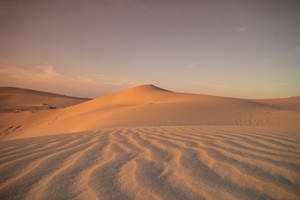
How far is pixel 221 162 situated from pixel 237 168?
16 centimetres

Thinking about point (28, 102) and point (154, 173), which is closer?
point (154, 173)

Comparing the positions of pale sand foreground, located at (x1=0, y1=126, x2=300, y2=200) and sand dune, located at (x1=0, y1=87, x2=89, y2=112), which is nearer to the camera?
pale sand foreground, located at (x1=0, y1=126, x2=300, y2=200)

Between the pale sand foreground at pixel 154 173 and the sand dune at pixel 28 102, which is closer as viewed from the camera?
the pale sand foreground at pixel 154 173

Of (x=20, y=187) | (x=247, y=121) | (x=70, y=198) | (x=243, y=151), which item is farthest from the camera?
(x=247, y=121)

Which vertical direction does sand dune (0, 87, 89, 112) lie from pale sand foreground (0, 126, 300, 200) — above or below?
below

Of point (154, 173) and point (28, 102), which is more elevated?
point (154, 173)

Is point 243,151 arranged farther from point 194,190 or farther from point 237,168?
point 194,190

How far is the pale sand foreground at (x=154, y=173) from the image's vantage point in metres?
1.03

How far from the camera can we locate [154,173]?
1.30m

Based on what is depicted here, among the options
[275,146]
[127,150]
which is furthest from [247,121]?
[127,150]

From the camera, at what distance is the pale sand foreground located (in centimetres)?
103

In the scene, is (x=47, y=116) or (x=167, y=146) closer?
(x=167, y=146)

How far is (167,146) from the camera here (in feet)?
6.87

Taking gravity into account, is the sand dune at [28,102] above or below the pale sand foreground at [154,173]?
below
